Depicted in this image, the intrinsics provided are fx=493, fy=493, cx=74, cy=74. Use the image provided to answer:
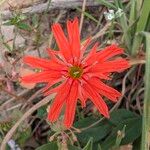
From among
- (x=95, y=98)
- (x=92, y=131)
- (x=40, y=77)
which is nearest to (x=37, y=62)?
(x=40, y=77)

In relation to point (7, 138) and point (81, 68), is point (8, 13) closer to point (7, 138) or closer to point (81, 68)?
point (7, 138)

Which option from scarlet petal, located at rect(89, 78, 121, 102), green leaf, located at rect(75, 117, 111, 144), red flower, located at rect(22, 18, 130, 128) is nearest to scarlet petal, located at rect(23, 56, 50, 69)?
red flower, located at rect(22, 18, 130, 128)

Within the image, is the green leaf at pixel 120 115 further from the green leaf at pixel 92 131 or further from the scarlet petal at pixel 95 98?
the scarlet petal at pixel 95 98

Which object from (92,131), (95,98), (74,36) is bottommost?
(92,131)

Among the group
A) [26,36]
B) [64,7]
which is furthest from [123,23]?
[26,36]

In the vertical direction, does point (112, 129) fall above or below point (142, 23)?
below

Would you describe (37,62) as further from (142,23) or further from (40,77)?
(142,23)

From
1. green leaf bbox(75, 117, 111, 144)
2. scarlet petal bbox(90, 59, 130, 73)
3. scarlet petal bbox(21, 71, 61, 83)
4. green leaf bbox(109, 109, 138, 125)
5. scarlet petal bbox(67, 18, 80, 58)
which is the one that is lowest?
green leaf bbox(75, 117, 111, 144)

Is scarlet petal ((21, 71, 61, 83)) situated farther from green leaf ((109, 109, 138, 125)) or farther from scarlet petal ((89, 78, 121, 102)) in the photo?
green leaf ((109, 109, 138, 125))

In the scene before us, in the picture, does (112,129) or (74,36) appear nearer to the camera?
(74,36)
